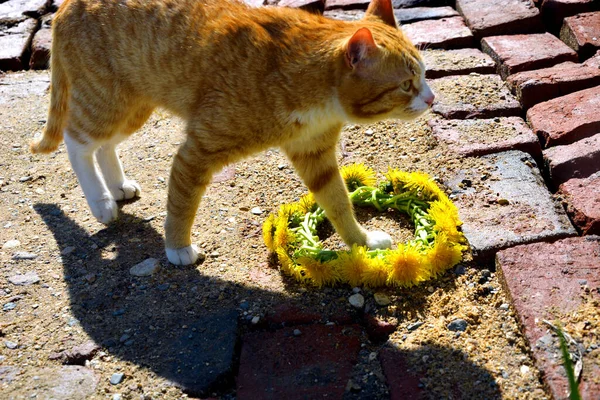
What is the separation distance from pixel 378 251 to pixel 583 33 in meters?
2.50

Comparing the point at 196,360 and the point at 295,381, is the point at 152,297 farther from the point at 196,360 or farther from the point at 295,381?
the point at 295,381

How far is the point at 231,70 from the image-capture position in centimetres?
315

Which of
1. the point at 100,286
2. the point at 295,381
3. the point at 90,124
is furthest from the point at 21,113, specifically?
the point at 295,381

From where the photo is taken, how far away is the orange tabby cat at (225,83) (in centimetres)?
306

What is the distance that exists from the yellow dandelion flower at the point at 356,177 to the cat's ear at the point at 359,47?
1003 millimetres

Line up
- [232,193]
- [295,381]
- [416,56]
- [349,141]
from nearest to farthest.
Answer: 1. [295,381]
2. [416,56]
3. [232,193]
4. [349,141]

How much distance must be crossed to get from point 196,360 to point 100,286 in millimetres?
776

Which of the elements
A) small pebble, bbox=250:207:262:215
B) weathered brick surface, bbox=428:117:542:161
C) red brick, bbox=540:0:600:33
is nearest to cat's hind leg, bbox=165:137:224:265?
small pebble, bbox=250:207:262:215

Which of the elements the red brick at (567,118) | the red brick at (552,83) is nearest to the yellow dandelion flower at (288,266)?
the red brick at (567,118)

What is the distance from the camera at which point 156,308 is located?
10.3 ft

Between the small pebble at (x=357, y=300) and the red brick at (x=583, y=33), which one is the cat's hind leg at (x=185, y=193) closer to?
the small pebble at (x=357, y=300)

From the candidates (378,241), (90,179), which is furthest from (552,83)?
(90,179)

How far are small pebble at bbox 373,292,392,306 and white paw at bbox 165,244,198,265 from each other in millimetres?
931

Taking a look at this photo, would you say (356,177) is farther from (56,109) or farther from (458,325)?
(56,109)
